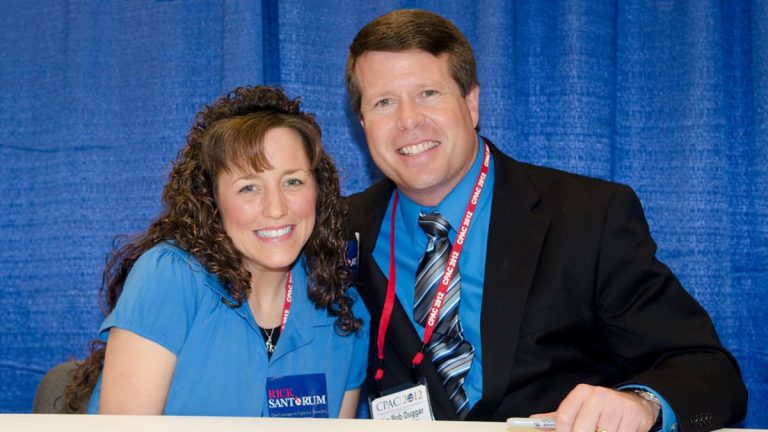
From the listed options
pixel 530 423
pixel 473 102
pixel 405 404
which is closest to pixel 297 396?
pixel 405 404

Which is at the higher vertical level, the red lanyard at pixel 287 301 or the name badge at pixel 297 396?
the red lanyard at pixel 287 301

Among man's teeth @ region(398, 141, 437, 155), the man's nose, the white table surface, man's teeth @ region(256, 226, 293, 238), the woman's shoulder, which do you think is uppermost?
the man's nose

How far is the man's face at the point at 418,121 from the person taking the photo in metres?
2.24

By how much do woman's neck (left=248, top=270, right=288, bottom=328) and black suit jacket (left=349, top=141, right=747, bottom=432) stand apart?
347 mm

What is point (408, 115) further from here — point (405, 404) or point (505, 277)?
point (405, 404)

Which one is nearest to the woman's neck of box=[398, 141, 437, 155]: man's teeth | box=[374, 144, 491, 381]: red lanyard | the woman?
the woman

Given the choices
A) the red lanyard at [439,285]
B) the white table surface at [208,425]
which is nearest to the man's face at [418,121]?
the red lanyard at [439,285]

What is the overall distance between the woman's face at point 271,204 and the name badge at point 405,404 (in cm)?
46

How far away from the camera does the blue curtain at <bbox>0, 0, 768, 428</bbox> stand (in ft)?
8.90

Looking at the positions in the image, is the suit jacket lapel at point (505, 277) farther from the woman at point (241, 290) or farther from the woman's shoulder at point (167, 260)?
the woman's shoulder at point (167, 260)

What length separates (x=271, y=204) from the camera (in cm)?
210

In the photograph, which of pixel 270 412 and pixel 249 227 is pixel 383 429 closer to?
pixel 270 412

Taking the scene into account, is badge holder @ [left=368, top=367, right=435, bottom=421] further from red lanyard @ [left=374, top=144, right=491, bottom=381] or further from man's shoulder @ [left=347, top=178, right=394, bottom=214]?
man's shoulder @ [left=347, top=178, right=394, bottom=214]

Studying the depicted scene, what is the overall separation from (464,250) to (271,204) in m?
0.56
